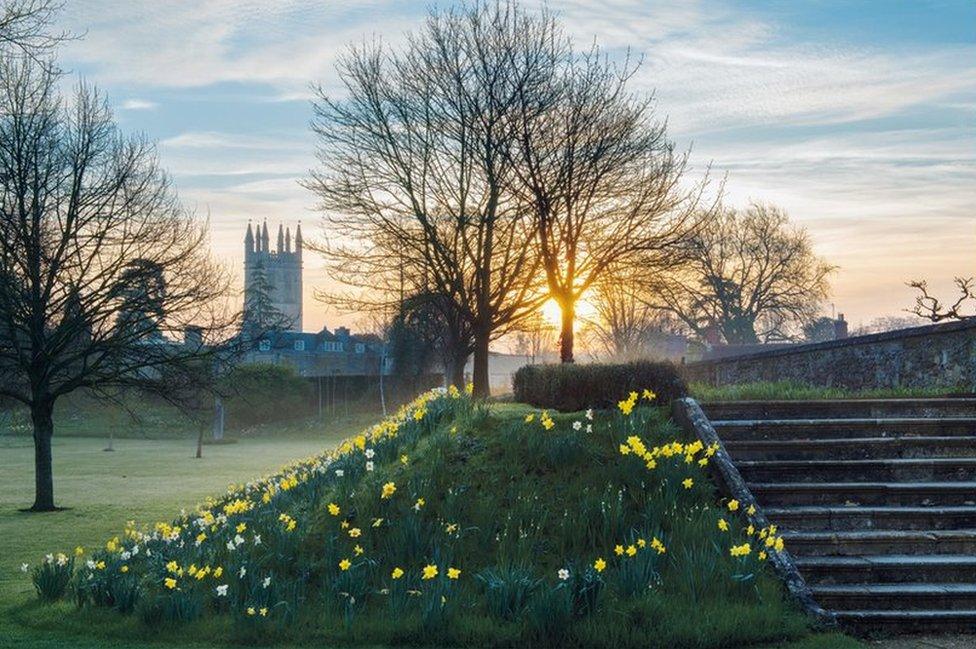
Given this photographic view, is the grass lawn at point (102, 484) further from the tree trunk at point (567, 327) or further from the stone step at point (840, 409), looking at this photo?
the tree trunk at point (567, 327)

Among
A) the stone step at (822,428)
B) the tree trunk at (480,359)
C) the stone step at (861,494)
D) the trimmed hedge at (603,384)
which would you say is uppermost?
the tree trunk at (480,359)

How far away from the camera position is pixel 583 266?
27.6 m

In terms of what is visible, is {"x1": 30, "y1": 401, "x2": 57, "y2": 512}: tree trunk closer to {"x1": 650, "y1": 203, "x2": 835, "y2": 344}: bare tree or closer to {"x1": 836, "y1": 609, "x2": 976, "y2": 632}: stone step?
{"x1": 836, "y1": 609, "x2": 976, "y2": 632}: stone step

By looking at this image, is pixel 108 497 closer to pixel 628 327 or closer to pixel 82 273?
pixel 82 273

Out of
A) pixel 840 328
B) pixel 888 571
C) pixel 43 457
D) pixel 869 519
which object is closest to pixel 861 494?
pixel 869 519

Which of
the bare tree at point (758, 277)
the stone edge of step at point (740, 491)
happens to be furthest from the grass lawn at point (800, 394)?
the bare tree at point (758, 277)

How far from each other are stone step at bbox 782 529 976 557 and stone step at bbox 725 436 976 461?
1638mm

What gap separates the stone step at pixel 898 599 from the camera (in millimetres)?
8383

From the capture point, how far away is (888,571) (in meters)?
8.77

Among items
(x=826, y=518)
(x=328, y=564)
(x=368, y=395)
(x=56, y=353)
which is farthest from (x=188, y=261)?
(x=368, y=395)

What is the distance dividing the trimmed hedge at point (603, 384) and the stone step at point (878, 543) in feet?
11.4

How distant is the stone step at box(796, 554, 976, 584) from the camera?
8758 mm

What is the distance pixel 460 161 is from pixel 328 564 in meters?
20.3

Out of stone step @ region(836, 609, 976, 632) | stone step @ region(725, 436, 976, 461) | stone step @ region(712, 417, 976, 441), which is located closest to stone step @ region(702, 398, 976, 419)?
stone step @ region(712, 417, 976, 441)
